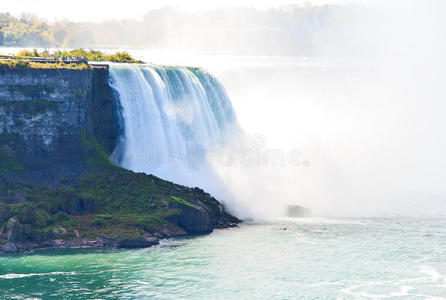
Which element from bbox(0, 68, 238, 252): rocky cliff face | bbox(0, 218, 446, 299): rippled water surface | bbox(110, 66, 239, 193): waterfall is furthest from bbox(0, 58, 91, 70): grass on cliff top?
bbox(0, 218, 446, 299): rippled water surface

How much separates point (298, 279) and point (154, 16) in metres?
117

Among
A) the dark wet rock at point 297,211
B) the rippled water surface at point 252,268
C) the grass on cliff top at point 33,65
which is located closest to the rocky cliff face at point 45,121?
the grass on cliff top at point 33,65

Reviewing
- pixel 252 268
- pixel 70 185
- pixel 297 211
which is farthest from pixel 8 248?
pixel 297 211

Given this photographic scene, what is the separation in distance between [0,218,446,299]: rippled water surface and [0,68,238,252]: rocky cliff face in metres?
1.74

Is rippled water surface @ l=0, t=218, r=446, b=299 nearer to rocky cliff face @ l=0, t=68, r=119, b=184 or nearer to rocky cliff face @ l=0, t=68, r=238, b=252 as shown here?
rocky cliff face @ l=0, t=68, r=238, b=252

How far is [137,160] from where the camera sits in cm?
6806

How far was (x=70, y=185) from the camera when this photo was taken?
204ft

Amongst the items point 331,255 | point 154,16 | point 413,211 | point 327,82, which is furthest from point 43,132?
point 154,16

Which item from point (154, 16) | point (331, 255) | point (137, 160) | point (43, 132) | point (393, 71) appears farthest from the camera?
point (154, 16)

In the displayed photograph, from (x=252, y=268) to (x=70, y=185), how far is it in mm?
15271

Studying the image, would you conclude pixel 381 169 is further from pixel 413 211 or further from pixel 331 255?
pixel 331 255

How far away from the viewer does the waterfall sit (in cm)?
6838

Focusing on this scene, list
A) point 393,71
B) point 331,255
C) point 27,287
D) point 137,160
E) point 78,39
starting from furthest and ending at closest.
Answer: point 78,39, point 393,71, point 137,160, point 331,255, point 27,287

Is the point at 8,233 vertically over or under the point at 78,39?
under
